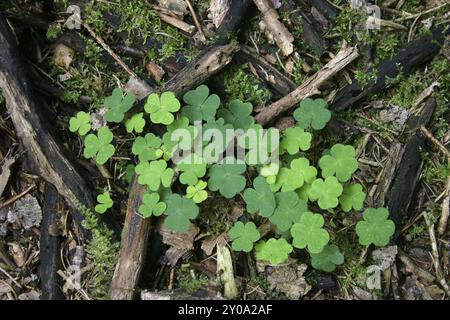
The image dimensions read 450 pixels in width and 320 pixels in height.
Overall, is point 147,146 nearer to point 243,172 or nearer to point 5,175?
point 243,172

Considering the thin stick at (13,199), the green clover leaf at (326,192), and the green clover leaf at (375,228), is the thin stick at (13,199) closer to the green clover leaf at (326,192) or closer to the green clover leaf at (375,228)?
the green clover leaf at (326,192)

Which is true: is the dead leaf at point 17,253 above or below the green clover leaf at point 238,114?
below

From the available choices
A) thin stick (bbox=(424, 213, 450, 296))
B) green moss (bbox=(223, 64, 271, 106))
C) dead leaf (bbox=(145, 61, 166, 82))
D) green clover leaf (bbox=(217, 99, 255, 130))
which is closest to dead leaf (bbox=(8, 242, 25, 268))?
dead leaf (bbox=(145, 61, 166, 82))

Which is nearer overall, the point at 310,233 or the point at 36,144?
the point at 310,233

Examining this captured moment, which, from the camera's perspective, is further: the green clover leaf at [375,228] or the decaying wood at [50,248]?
the decaying wood at [50,248]

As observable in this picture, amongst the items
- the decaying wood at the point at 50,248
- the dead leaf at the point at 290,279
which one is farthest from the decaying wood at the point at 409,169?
the decaying wood at the point at 50,248

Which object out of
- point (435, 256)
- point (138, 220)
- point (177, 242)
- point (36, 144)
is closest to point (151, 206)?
point (138, 220)

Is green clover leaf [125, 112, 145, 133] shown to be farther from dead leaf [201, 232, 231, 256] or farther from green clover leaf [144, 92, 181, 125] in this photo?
dead leaf [201, 232, 231, 256]
